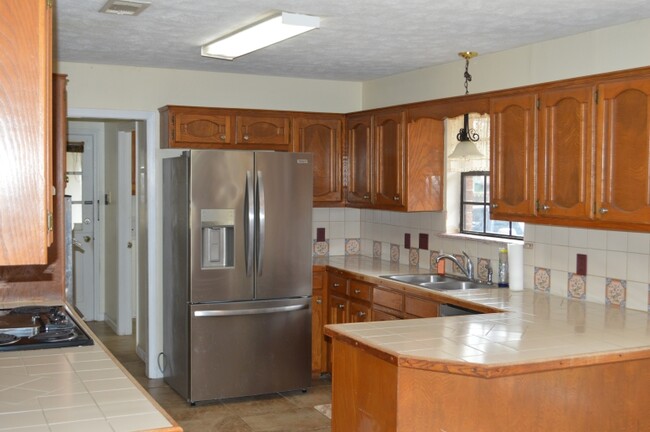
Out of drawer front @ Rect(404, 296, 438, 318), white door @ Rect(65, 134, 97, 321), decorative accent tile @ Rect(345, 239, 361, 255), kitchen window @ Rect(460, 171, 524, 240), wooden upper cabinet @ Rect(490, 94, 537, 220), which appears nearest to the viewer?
wooden upper cabinet @ Rect(490, 94, 537, 220)

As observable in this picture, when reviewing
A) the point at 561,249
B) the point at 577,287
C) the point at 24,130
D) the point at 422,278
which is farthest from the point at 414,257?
the point at 24,130

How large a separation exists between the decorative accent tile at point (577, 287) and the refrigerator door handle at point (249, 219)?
81.8 inches

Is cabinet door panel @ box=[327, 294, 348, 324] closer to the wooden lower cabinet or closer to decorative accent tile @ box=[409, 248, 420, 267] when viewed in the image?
the wooden lower cabinet

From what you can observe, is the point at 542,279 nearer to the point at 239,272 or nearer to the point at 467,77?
the point at 467,77

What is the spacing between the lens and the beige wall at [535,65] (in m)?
3.97

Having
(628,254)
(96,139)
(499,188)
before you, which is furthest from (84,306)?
(628,254)

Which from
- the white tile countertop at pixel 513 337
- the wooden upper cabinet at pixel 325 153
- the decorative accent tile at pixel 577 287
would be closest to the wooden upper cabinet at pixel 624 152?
the white tile countertop at pixel 513 337

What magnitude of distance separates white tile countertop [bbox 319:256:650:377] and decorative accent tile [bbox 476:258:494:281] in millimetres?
865

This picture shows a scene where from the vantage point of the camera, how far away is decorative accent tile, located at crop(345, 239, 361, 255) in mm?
6566

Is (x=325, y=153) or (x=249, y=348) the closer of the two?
(x=249, y=348)

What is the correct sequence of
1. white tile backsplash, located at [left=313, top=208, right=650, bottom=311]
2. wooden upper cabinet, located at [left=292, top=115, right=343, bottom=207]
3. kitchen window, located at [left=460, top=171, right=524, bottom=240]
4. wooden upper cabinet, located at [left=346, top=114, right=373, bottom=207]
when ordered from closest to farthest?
1. white tile backsplash, located at [left=313, top=208, right=650, bottom=311]
2. kitchen window, located at [left=460, top=171, right=524, bottom=240]
3. wooden upper cabinet, located at [left=346, top=114, right=373, bottom=207]
4. wooden upper cabinet, located at [left=292, top=115, right=343, bottom=207]

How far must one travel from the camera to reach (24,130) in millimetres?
1543

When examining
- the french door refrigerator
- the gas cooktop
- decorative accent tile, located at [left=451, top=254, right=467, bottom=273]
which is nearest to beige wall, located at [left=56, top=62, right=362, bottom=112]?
the french door refrigerator

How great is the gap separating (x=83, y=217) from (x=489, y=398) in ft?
20.1
